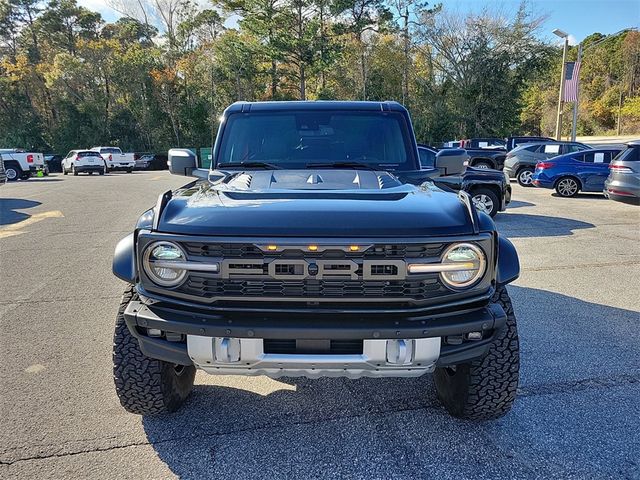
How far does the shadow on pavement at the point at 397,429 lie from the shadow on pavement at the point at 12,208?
367 inches

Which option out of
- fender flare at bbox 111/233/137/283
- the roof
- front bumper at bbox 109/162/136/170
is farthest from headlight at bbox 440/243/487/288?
front bumper at bbox 109/162/136/170

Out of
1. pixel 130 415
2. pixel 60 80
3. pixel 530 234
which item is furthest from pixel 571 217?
pixel 60 80

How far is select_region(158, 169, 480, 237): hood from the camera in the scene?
7.15ft

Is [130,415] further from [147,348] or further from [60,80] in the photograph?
[60,80]

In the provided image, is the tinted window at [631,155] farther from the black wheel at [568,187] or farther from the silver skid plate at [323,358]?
the silver skid plate at [323,358]

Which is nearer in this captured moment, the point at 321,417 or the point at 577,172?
the point at 321,417

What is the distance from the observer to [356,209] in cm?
229

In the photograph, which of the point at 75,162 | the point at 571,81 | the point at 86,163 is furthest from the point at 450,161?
the point at 75,162

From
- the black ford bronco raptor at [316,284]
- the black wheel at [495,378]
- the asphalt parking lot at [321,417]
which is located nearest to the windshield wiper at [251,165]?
the black ford bronco raptor at [316,284]

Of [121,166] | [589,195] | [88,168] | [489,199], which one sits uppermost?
[489,199]

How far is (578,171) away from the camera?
540 inches

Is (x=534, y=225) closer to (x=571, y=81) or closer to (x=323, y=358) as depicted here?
(x=323, y=358)

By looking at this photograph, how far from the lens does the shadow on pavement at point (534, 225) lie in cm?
865

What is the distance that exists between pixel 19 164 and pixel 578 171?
75.8 feet
